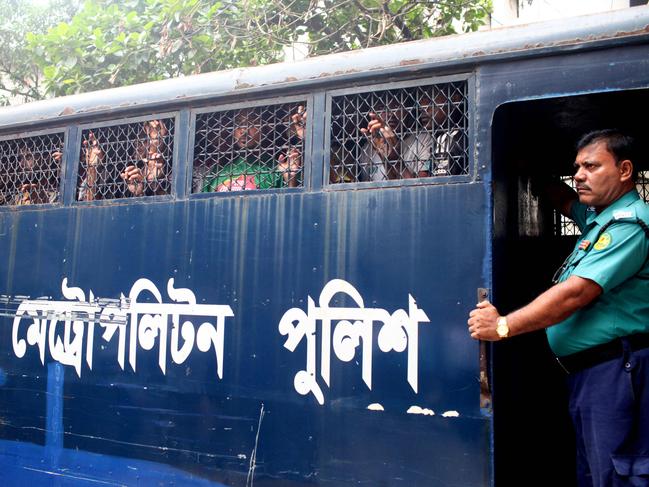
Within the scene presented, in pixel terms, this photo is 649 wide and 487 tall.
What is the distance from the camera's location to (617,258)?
6.63ft

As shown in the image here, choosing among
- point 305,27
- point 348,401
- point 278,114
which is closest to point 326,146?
point 278,114

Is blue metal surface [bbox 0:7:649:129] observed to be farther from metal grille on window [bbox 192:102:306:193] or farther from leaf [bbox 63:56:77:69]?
leaf [bbox 63:56:77:69]

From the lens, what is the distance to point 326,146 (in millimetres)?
2605

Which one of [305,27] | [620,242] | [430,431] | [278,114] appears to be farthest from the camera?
[305,27]

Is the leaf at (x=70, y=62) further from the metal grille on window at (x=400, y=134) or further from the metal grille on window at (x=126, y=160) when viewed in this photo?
the metal grille on window at (x=400, y=134)

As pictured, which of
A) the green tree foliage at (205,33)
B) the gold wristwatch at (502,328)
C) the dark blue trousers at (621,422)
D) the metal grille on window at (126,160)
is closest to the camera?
the dark blue trousers at (621,422)

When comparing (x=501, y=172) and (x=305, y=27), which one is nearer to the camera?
(x=501, y=172)

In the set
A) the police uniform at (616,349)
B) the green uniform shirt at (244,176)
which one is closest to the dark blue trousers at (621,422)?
the police uniform at (616,349)

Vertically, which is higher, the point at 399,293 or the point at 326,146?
the point at 326,146

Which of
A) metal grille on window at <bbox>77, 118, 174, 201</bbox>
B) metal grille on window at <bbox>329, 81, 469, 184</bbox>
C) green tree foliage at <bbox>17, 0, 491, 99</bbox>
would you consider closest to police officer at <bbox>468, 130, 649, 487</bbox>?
metal grille on window at <bbox>329, 81, 469, 184</bbox>

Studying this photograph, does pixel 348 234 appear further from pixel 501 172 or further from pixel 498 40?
pixel 498 40

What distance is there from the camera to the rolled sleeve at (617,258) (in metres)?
2.01

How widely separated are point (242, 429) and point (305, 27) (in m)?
5.01

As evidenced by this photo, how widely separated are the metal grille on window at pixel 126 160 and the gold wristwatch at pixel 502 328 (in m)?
1.67
